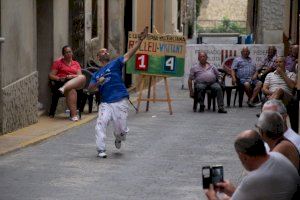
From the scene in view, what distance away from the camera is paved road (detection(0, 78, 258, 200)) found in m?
10.8

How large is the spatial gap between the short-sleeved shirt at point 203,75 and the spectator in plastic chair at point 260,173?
14.7 metres

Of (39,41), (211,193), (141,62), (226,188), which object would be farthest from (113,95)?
Result: (141,62)

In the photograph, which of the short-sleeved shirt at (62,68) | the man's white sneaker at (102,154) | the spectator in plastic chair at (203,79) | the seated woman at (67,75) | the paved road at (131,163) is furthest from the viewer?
the spectator in plastic chair at (203,79)

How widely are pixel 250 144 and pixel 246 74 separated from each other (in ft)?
54.3

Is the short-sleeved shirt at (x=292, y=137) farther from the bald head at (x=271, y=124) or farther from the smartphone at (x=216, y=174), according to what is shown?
the smartphone at (x=216, y=174)

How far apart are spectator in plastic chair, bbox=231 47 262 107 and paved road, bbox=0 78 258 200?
3.38 meters

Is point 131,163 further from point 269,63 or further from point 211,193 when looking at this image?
point 269,63

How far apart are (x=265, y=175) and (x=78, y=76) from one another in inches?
515

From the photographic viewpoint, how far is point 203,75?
21.0m

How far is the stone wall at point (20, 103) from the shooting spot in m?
16.0

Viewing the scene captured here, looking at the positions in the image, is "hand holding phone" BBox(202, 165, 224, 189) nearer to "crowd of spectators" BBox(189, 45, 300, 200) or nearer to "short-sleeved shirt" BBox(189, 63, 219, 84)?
"crowd of spectators" BBox(189, 45, 300, 200)

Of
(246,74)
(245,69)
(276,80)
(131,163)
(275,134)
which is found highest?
(275,134)

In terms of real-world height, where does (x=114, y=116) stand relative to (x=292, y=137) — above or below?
below

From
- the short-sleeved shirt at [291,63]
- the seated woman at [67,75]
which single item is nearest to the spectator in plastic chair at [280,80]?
the short-sleeved shirt at [291,63]
